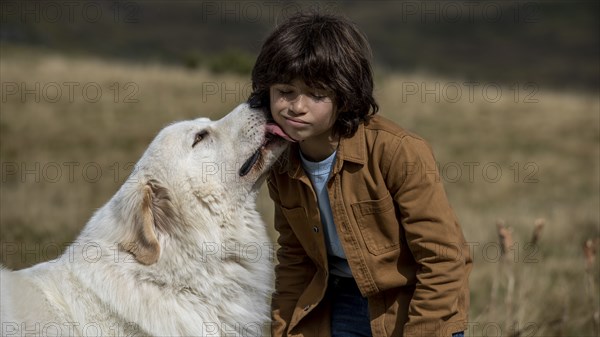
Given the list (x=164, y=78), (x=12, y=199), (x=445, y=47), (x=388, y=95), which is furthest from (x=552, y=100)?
(x=445, y=47)

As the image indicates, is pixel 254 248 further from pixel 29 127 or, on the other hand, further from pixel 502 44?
pixel 502 44

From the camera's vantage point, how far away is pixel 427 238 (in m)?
3.34

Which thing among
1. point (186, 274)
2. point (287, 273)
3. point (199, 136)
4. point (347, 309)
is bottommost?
point (347, 309)

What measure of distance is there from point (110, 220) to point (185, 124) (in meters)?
0.60

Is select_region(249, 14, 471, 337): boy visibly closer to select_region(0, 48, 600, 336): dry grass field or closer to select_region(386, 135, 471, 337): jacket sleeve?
select_region(386, 135, 471, 337): jacket sleeve

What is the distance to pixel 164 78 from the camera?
16984 millimetres

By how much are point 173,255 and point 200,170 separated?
0.42m

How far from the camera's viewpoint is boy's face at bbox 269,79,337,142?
10.9 feet

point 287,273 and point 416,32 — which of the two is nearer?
point 287,273

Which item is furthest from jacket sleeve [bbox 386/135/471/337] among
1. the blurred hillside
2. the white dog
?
the blurred hillside

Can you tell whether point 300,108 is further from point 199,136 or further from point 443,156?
point 443,156

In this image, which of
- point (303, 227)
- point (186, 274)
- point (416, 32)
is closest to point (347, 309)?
point (303, 227)

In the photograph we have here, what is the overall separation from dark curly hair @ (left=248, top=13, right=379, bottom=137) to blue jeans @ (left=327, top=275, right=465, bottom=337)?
0.89m

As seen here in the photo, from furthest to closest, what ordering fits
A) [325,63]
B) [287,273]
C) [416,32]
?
[416,32], [287,273], [325,63]
